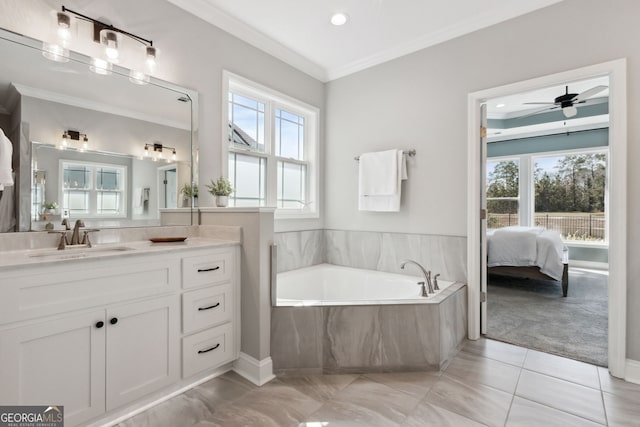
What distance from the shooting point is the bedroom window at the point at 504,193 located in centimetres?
616

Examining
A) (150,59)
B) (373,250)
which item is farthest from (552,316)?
(150,59)

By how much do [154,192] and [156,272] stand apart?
0.76 m

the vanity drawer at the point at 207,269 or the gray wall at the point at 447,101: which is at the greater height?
the gray wall at the point at 447,101

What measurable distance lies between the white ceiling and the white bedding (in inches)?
104

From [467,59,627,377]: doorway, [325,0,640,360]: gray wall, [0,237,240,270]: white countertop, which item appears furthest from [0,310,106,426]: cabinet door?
[467,59,627,377]: doorway

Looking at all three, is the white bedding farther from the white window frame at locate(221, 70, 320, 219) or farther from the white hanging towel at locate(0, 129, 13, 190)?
the white hanging towel at locate(0, 129, 13, 190)

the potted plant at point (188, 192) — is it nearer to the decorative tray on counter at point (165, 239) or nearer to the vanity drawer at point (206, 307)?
the decorative tray on counter at point (165, 239)

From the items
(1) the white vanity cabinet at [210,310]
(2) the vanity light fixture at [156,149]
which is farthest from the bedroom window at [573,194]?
(2) the vanity light fixture at [156,149]

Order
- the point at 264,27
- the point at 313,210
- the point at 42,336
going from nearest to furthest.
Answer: the point at 42,336 < the point at 264,27 < the point at 313,210

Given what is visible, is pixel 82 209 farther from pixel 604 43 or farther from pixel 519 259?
pixel 519 259

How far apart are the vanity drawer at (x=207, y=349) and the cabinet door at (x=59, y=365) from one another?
1.36ft

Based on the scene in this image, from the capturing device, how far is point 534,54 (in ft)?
7.52

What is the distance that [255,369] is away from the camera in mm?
1950

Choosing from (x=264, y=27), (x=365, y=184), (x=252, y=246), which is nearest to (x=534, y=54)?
(x=365, y=184)
